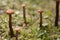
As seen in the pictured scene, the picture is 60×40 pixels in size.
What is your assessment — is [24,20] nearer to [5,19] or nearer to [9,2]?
[5,19]

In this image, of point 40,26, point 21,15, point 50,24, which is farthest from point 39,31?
point 21,15

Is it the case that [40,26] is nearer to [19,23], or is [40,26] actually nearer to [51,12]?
[19,23]

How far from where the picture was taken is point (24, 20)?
156 inches

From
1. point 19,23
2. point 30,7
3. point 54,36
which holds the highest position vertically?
point 30,7

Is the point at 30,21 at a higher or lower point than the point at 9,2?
lower

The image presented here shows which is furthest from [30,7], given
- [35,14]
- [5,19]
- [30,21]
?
[5,19]

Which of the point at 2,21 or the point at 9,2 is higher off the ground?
the point at 9,2

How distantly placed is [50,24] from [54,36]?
0.44 metres

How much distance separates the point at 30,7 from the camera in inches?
186

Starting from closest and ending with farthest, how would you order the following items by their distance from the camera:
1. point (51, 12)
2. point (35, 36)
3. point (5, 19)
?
point (35, 36), point (5, 19), point (51, 12)

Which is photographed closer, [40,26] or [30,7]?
[40,26]

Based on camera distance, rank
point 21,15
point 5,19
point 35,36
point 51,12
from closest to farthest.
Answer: point 35,36 → point 5,19 → point 21,15 → point 51,12

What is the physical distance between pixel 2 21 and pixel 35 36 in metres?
0.86

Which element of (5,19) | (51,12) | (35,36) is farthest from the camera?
(51,12)
